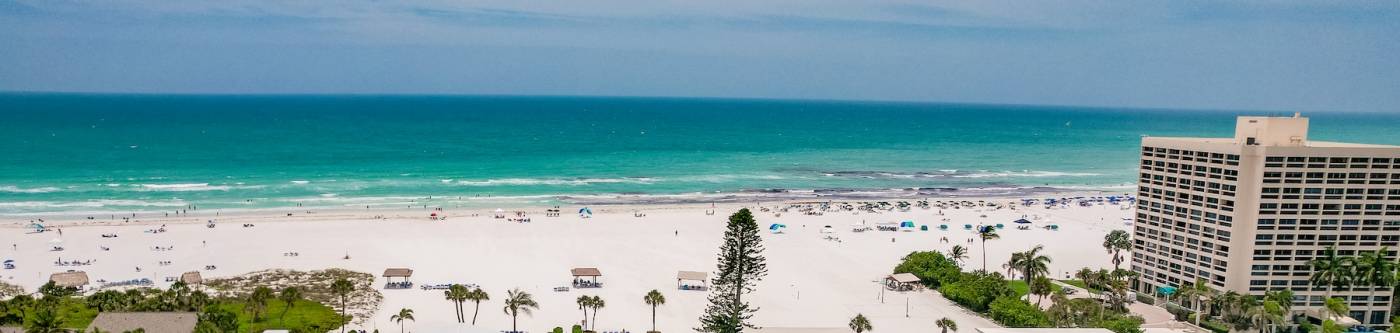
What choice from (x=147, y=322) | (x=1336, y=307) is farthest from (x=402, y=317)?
(x=1336, y=307)

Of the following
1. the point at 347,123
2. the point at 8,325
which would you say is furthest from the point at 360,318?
the point at 347,123

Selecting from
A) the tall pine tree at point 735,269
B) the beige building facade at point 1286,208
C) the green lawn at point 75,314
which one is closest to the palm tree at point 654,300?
the tall pine tree at point 735,269

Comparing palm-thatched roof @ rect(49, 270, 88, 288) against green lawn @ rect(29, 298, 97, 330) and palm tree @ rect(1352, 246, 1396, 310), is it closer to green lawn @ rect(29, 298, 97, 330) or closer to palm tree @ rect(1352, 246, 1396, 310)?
green lawn @ rect(29, 298, 97, 330)

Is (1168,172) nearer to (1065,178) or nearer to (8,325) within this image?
(8,325)

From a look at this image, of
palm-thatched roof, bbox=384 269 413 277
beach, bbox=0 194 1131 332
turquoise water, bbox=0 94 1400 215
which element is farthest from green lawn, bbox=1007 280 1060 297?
turquoise water, bbox=0 94 1400 215

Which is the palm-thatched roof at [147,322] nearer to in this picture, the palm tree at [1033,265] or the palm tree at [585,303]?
the palm tree at [585,303]

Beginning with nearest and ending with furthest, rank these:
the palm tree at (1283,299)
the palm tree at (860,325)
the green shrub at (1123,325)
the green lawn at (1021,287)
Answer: the palm tree at (860,325)
the green shrub at (1123,325)
the palm tree at (1283,299)
the green lawn at (1021,287)
